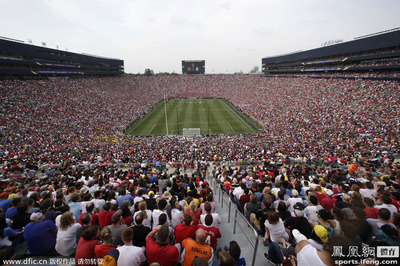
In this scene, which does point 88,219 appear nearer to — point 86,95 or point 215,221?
point 215,221

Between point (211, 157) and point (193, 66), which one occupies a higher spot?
point (193, 66)

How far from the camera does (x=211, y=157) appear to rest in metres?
18.2

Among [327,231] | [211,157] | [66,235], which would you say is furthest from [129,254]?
[211,157]

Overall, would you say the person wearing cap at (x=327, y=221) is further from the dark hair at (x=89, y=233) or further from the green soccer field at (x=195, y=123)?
the green soccer field at (x=195, y=123)

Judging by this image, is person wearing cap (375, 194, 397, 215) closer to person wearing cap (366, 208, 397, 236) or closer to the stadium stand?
person wearing cap (366, 208, 397, 236)

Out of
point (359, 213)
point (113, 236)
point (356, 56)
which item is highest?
point (356, 56)

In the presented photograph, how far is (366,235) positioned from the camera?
13.0ft

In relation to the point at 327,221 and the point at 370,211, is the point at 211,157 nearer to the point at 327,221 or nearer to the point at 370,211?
the point at 370,211

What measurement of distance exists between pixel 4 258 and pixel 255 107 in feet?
152

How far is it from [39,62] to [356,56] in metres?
75.7

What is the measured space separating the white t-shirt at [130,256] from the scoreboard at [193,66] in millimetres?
93795

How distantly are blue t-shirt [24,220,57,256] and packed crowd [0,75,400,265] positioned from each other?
0.9 inches

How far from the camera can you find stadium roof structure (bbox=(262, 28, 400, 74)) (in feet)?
113

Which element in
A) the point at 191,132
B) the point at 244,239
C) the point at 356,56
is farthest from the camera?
the point at 356,56
